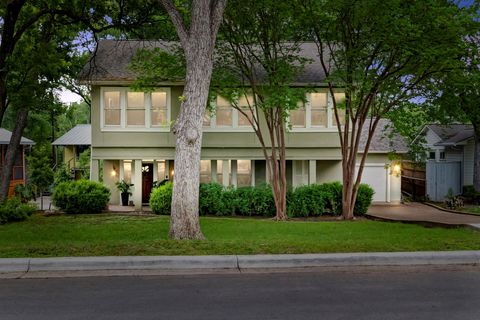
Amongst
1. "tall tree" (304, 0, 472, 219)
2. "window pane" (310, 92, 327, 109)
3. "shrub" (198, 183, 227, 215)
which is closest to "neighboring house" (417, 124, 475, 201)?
"window pane" (310, 92, 327, 109)

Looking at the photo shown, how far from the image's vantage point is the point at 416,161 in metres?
29.1

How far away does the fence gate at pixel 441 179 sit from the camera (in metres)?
28.8

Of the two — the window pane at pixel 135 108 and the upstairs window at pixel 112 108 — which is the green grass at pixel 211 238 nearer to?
the upstairs window at pixel 112 108

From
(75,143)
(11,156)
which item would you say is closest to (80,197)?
(11,156)

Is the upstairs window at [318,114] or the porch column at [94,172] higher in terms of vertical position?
the upstairs window at [318,114]

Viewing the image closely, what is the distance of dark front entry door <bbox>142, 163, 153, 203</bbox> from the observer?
24516 mm

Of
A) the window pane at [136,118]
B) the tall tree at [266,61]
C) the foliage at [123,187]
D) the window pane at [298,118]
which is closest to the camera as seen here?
the tall tree at [266,61]

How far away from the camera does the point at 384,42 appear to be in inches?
606

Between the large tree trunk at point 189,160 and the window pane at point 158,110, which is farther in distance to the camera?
the window pane at point 158,110

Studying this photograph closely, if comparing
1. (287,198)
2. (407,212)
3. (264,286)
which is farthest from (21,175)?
(264,286)

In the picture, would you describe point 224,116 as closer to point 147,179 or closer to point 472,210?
point 147,179

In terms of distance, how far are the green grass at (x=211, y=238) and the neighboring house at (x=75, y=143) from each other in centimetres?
1533

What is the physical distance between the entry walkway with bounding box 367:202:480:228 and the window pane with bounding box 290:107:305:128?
5028 millimetres

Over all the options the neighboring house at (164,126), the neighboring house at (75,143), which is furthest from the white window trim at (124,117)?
the neighboring house at (75,143)
